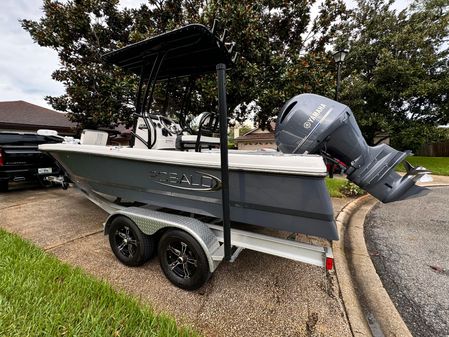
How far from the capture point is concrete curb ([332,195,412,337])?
1.65 m

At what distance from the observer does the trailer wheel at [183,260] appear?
1.93 meters

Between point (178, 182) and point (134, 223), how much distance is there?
25.0 inches

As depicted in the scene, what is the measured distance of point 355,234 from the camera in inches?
133

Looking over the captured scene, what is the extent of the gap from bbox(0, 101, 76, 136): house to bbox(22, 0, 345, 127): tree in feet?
8.36

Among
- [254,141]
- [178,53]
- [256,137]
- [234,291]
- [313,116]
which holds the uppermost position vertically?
[178,53]

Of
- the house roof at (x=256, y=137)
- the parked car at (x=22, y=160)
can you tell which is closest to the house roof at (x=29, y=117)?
the parked car at (x=22, y=160)

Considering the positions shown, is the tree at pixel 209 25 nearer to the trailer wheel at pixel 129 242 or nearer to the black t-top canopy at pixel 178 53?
the black t-top canopy at pixel 178 53

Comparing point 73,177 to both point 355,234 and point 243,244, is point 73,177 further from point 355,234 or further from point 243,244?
point 355,234

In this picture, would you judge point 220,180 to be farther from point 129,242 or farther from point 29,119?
point 29,119

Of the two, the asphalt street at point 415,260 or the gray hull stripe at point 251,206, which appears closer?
the gray hull stripe at point 251,206

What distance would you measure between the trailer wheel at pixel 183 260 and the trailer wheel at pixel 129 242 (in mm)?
207

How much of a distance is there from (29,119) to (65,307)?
13.8 meters

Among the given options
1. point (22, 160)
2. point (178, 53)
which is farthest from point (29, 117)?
point (178, 53)

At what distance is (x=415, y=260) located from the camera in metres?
2.63
